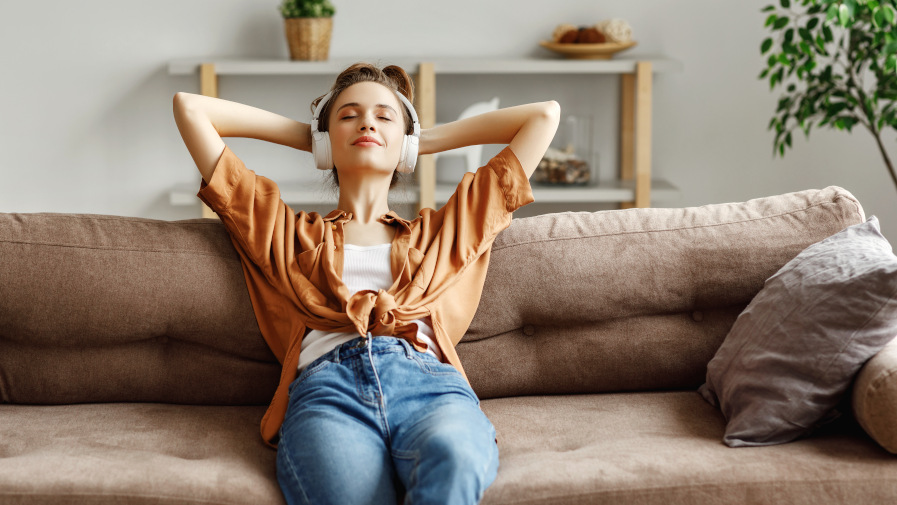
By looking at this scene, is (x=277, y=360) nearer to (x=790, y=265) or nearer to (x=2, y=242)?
(x=2, y=242)

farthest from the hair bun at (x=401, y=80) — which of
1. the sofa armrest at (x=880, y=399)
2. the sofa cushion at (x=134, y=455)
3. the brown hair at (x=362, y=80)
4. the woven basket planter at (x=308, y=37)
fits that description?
the woven basket planter at (x=308, y=37)

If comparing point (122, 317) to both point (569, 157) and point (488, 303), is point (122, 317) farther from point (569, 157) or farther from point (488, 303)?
point (569, 157)

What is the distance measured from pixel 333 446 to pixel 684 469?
54 cm

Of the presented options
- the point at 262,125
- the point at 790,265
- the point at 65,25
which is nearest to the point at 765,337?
the point at 790,265

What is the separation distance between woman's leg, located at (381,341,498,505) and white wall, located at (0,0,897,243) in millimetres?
2217

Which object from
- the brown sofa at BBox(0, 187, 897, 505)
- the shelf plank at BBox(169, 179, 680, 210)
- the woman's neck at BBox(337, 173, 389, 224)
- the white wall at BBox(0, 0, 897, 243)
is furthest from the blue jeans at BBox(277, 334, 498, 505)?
the white wall at BBox(0, 0, 897, 243)

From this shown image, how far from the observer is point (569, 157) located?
131 inches

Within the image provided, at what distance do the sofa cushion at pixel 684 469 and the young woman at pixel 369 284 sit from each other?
84 mm

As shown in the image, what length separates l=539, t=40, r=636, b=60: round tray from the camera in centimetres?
325

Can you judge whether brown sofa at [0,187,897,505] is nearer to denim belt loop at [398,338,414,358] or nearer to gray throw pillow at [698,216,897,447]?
gray throw pillow at [698,216,897,447]

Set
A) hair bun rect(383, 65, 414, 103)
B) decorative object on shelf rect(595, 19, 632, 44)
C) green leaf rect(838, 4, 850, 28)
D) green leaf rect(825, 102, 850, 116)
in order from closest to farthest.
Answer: hair bun rect(383, 65, 414, 103) < green leaf rect(838, 4, 850, 28) < green leaf rect(825, 102, 850, 116) < decorative object on shelf rect(595, 19, 632, 44)

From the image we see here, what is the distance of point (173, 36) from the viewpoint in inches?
135

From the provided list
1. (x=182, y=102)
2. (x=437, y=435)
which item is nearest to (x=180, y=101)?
(x=182, y=102)

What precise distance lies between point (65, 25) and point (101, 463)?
2583 mm
